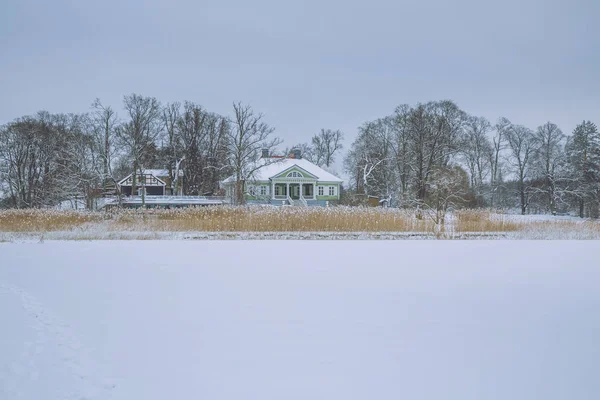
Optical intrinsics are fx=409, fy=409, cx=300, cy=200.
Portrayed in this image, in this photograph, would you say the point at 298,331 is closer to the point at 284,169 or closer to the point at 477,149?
the point at 284,169

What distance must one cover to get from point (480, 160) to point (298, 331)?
155 feet

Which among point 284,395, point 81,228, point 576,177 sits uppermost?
point 576,177

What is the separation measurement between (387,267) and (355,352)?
4.63 metres

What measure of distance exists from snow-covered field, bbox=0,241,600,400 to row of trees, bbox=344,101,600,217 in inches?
1010

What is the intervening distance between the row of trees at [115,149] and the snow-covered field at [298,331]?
87.2 feet

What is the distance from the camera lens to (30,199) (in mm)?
38781

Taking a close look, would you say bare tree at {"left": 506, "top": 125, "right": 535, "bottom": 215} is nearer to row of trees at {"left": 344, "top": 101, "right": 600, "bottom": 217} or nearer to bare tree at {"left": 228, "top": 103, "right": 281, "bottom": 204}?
row of trees at {"left": 344, "top": 101, "right": 600, "bottom": 217}

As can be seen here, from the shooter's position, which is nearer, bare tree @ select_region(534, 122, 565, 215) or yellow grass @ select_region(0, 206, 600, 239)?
yellow grass @ select_region(0, 206, 600, 239)

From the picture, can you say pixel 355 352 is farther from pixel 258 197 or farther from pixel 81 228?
pixel 258 197

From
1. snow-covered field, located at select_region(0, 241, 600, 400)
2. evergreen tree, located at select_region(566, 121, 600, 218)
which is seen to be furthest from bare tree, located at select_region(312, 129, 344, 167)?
snow-covered field, located at select_region(0, 241, 600, 400)

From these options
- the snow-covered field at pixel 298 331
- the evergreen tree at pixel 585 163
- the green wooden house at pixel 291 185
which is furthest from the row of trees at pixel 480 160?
the snow-covered field at pixel 298 331

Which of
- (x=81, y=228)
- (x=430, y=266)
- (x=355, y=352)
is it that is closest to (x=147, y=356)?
(x=355, y=352)

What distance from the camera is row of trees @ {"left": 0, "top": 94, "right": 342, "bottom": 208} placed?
115 feet

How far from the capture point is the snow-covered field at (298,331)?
3195 mm
